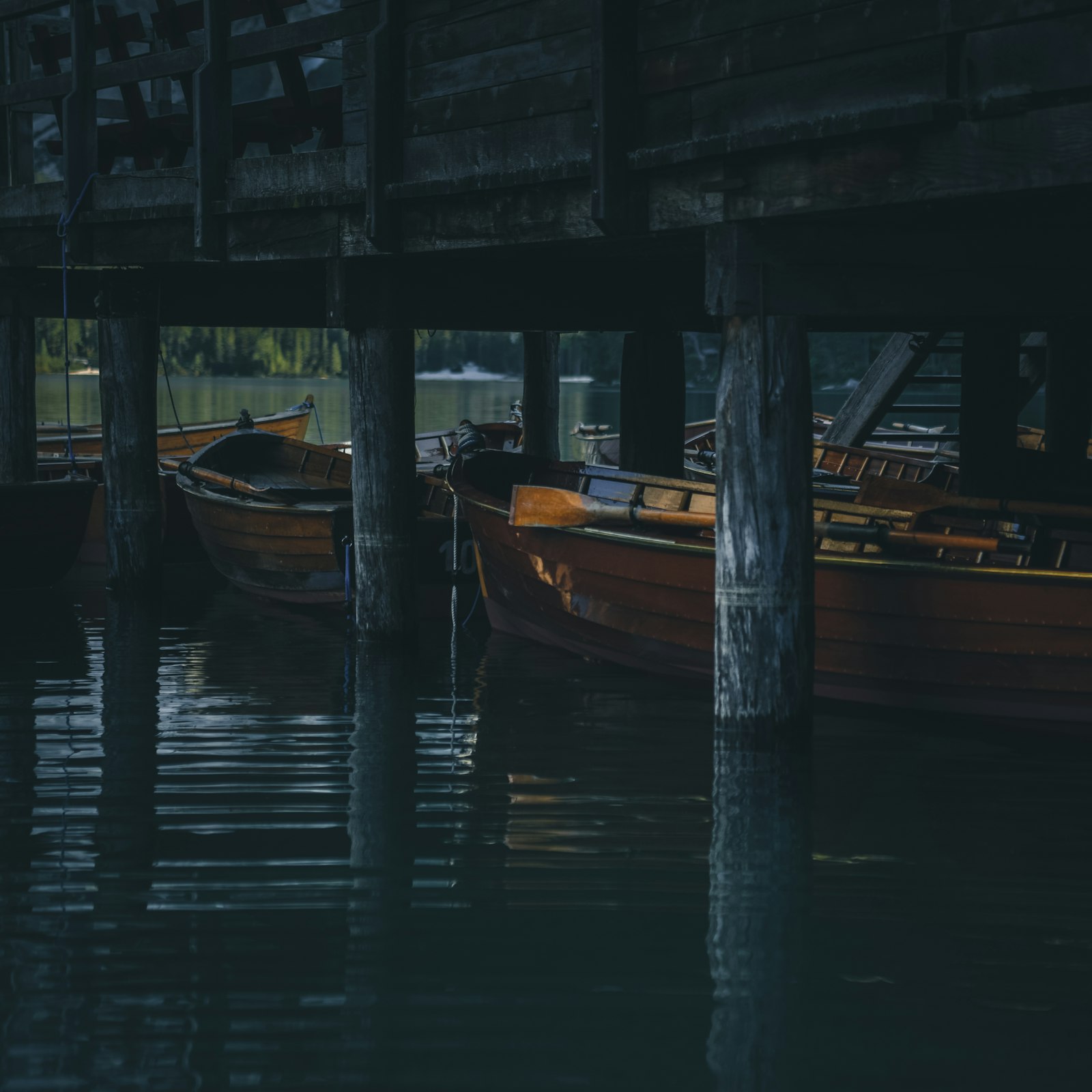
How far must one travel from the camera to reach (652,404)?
41.9 feet

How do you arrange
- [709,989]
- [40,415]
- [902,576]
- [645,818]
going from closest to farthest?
[709,989], [645,818], [902,576], [40,415]

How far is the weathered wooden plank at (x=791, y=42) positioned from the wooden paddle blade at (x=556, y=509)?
110 inches

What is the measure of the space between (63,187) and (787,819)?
7.78 m

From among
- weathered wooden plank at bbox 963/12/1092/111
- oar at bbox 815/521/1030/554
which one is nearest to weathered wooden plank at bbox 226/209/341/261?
oar at bbox 815/521/1030/554

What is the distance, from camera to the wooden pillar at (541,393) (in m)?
15.5

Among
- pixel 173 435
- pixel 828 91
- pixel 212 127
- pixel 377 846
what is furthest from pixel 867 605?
pixel 173 435

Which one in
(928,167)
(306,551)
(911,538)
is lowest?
(306,551)

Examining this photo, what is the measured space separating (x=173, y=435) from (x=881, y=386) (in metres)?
9.78

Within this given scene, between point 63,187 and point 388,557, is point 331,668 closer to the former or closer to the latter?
point 388,557

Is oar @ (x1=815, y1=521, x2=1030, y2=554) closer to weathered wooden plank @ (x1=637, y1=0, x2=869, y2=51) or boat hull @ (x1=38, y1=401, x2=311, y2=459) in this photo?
weathered wooden plank @ (x1=637, y1=0, x2=869, y2=51)

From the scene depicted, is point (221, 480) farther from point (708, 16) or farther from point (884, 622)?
point (708, 16)

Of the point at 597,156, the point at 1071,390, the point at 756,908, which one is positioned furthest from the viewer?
the point at 1071,390

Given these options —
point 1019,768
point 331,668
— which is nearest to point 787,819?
point 1019,768

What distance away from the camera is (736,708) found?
23.7ft
